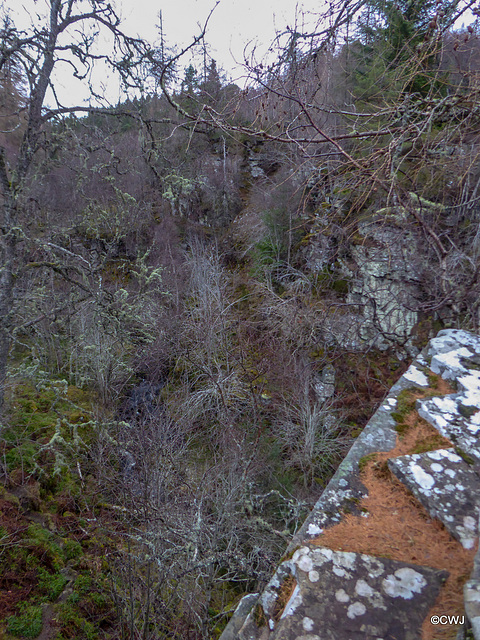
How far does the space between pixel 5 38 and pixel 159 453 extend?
5853mm

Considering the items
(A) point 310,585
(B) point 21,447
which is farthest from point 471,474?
(B) point 21,447

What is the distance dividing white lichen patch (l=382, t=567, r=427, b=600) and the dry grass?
5 centimetres

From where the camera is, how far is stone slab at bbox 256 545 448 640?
0.93 m

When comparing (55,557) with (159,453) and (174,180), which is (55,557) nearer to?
(159,453)

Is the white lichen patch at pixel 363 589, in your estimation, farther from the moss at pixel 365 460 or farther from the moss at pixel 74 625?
the moss at pixel 74 625

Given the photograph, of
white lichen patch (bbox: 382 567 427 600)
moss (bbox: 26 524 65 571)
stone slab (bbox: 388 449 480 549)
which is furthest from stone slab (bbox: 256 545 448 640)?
moss (bbox: 26 524 65 571)

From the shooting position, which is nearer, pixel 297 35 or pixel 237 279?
pixel 297 35

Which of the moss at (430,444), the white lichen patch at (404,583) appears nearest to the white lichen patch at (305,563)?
the white lichen patch at (404,583)

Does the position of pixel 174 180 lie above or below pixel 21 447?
above

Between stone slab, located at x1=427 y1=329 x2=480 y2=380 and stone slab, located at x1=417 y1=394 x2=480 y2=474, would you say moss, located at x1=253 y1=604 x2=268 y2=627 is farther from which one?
stone slab, located at x1=427 y1=329 x2=480 y2=380

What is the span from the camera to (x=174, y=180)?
4469 mm

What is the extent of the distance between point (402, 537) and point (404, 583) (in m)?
0.18

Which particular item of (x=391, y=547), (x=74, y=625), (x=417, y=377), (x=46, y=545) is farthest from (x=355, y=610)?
(x=46, y=545)

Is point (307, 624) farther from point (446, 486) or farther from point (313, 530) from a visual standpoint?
point (446, 486)
